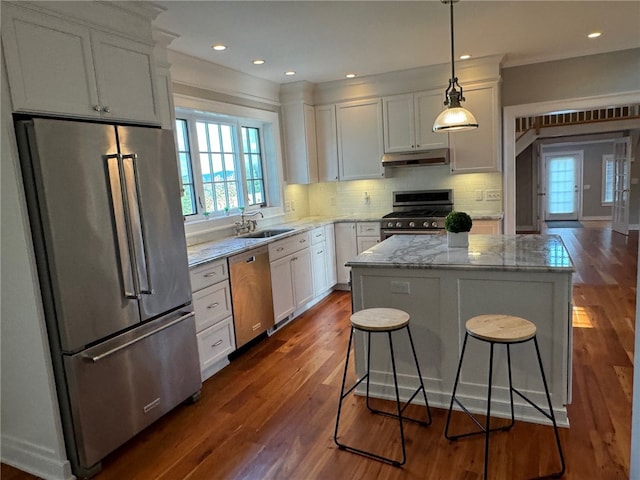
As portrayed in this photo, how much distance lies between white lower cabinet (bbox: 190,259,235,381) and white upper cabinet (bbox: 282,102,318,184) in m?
2.24

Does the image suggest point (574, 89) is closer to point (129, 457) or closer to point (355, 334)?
point (355, 334)

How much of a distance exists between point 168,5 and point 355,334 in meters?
2.40

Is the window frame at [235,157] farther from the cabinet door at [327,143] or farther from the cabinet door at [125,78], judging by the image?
the cabinet door at [125,78]

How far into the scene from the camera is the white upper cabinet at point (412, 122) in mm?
4797

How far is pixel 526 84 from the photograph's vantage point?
4.67 m

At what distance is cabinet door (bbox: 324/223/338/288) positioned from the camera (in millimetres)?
5089

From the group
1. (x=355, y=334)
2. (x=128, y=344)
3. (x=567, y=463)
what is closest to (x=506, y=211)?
(x=355, y=334)

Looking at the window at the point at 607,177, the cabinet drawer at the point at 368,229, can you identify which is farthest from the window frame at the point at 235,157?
the window at the point at 607,177

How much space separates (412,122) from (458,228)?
2449mm

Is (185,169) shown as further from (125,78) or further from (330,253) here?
(330,253)

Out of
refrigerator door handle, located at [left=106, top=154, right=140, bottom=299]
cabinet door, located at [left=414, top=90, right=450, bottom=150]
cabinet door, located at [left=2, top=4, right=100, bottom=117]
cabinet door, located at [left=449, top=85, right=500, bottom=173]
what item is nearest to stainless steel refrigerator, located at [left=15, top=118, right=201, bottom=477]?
refrigerator door handle, located at [left=106, top=154, right=140, bottom=299]

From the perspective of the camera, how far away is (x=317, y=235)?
191 inches

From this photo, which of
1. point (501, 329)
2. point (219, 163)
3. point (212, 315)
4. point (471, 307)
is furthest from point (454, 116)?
point (219, 163)

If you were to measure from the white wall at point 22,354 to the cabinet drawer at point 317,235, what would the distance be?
2981 millimetres
